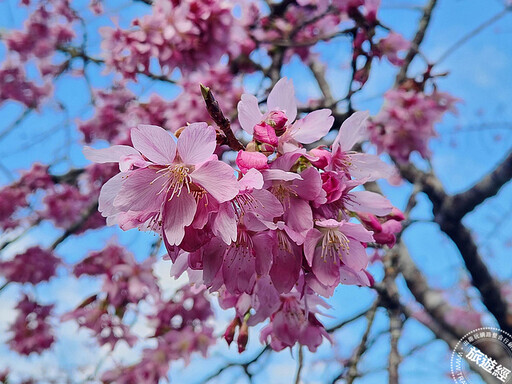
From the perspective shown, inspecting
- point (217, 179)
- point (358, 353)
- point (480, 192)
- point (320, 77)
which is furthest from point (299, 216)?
point (320, 77)

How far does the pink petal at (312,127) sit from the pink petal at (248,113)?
0.24 ft

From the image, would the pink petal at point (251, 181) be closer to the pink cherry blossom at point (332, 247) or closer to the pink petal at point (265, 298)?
the pink cherry blossom at point (332, 247)

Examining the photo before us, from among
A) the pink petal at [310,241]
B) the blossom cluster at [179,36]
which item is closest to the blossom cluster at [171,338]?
the blossom cluster at [179,36]

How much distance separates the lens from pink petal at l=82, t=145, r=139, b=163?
0.71 metres

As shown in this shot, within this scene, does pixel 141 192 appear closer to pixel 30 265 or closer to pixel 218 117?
pixel 218 117

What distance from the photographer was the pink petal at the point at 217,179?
0.62 m

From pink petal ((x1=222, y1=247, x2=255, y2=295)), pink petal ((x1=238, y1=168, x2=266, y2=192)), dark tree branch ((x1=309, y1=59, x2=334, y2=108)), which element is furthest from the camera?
dark tree branch ((x1=309, y1=59, x2=334, y2=108))

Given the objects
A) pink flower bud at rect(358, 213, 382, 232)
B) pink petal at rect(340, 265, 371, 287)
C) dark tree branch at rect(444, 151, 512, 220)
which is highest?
pink flower bud at rect(358, 213, 382, 232)

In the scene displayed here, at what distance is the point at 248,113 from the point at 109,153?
25 centimetres

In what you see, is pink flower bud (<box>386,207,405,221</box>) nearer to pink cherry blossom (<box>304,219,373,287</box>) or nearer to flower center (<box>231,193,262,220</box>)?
pink cherry blossom (<box>304,219,373,287</box>)

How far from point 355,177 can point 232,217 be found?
11.7 inches

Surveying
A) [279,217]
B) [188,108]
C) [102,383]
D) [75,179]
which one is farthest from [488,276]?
[75,179]

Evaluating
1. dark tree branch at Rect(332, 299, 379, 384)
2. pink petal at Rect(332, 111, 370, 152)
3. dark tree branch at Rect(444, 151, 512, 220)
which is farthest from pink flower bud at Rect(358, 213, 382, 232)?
dark tree branch at Rect(444, 151, 512, 220)

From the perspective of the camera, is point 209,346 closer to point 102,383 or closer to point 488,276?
point 102,383
